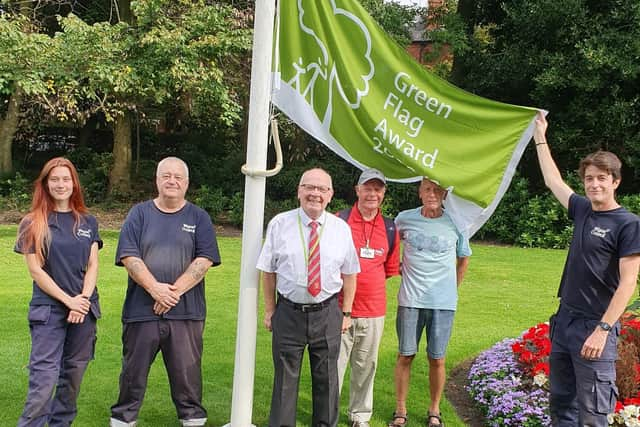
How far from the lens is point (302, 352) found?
462cm

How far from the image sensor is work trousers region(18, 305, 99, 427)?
452 centimetres

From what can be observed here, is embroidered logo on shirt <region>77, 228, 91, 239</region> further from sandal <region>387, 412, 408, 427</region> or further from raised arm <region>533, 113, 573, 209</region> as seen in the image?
raised arm <region>533, 113, 573, 209</region>

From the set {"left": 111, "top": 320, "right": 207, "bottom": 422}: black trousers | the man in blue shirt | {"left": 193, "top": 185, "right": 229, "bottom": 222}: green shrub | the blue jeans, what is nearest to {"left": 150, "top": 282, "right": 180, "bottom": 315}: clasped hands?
{"left": 111, "top": 320, "right": 207, "bottom": 422}: black trousers

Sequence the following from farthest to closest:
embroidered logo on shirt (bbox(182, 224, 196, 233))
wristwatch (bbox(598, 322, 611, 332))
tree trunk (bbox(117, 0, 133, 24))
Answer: tree trunk (bbox(117, 0, 133, 24)), embroidered logo on shirt (bbox(182, 224, 196, 233)), wristwatch (bbox(598, 322, 611, 332))

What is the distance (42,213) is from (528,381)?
4074 mm

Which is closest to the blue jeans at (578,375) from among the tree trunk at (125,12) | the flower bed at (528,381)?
the flower bed at (528,381)

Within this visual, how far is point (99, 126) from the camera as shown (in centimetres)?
2600

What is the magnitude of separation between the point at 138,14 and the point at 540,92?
10462mm

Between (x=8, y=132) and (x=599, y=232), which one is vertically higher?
(x=8, y=132)

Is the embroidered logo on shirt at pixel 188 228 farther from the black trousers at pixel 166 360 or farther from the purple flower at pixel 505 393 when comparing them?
the purple flower at pixel 505 393

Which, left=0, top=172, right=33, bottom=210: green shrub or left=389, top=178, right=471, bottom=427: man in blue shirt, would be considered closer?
left=389, top=178, right=471, bottom=427: man in blue shirt

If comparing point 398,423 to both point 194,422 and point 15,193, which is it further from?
point 15,193

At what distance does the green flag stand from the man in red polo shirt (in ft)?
0.73

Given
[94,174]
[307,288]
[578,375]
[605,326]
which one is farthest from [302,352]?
[94,174]
